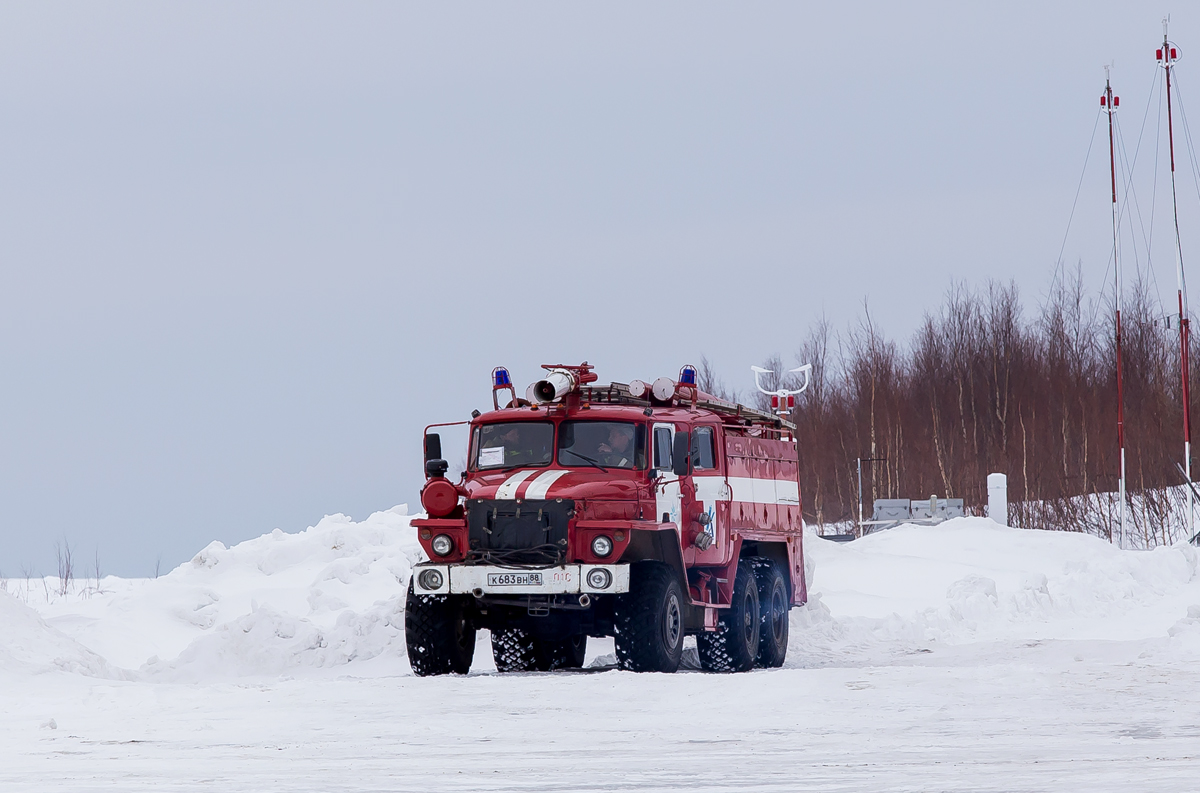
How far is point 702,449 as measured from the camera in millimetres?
16266

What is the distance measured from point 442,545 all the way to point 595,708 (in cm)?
359

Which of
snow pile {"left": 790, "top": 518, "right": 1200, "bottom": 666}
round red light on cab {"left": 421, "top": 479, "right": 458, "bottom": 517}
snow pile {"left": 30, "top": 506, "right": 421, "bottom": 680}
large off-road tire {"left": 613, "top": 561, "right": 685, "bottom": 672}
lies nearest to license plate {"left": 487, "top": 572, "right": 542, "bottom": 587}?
large off-road tire {"left": 613, "top": 561, "right": 685, "bottom": 672}

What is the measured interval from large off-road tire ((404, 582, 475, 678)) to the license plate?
71 cm

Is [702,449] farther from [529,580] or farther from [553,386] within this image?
[529,580]

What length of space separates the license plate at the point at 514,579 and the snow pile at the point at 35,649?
5.22 m

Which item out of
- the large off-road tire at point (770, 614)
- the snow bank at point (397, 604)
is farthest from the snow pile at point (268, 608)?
the large off-road tire at point (770, 614)

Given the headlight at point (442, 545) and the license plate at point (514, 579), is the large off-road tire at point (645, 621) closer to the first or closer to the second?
the license plate at point (514, 579)

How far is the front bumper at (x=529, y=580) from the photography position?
14.5 metres

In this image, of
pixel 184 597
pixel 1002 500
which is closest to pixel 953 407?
pixel 1002 500

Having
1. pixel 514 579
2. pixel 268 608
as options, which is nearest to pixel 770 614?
pixel 514 579

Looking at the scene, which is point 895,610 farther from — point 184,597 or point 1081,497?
point 1081,497

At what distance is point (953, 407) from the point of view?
59.7 meters

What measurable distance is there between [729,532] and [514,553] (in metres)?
2.92

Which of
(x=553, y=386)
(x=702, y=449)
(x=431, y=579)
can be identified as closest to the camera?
(x=431, y=579)
